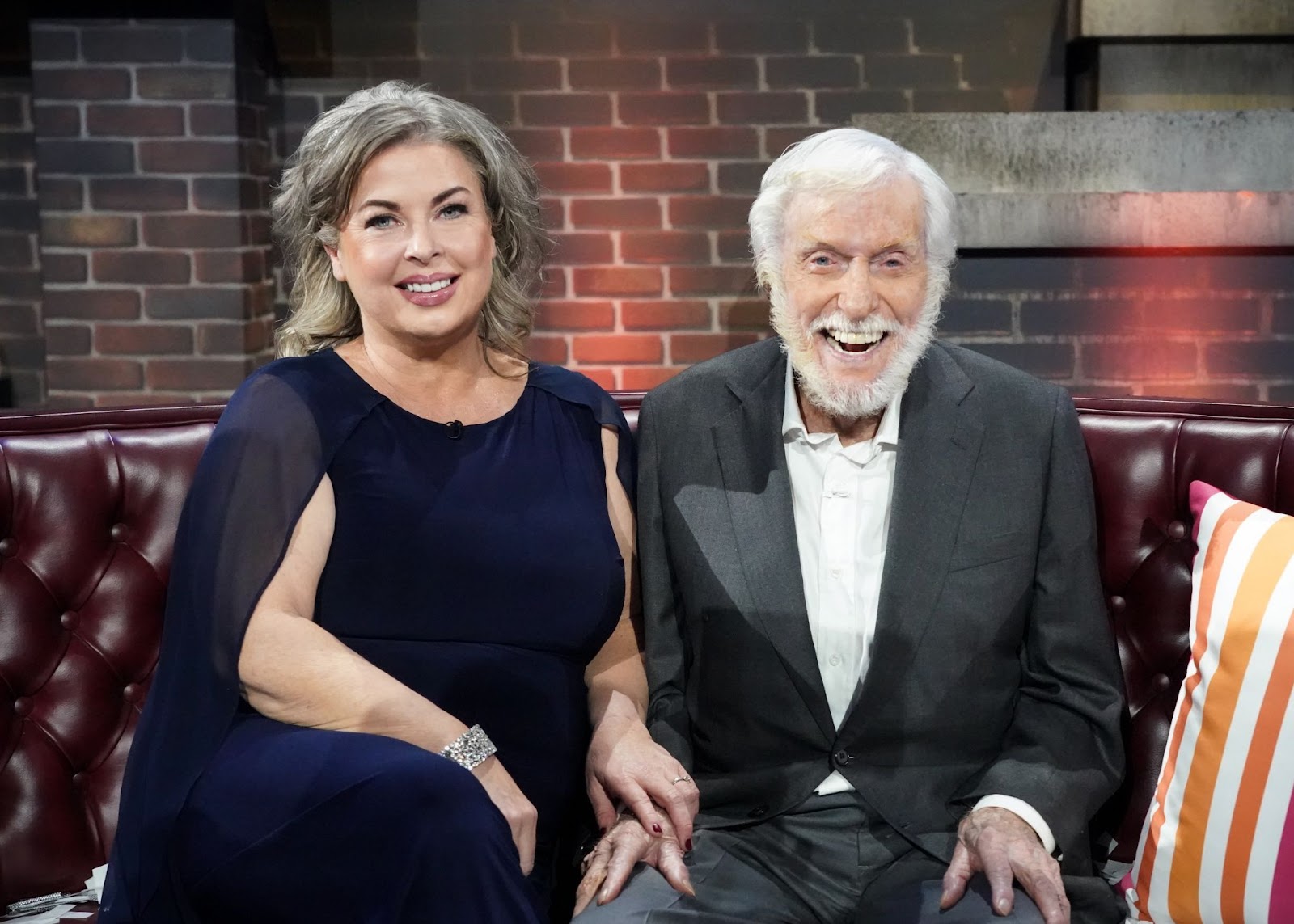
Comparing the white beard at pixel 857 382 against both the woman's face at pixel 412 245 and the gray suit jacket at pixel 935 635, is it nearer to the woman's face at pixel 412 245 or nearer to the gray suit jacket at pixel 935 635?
the gray suit jacket at pixel 935 635

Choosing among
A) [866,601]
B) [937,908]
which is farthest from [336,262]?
[937,908]

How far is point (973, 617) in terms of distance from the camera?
1.75m

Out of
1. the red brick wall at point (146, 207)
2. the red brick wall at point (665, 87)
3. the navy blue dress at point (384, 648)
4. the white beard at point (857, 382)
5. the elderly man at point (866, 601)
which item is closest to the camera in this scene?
the navy blue dress at point (384, 648)

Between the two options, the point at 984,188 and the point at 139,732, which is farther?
the point at 984,188

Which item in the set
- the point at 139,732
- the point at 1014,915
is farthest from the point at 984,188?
the point at 139,732

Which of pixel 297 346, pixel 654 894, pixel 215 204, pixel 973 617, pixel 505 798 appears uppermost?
pixel 215 204

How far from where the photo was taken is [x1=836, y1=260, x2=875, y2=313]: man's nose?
181 cm

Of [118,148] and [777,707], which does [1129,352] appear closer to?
[777,707]

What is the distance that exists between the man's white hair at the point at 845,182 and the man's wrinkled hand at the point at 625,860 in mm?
774

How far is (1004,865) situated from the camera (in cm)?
158

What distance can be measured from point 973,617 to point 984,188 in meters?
1.69

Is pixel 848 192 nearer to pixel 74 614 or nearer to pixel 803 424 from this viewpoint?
pixel 803 424

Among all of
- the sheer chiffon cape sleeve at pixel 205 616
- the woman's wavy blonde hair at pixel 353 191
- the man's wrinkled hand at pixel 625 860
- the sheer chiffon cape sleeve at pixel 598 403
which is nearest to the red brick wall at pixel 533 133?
the woman's wavy blonde hair at pixel 353 191

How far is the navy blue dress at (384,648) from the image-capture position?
1473mm
